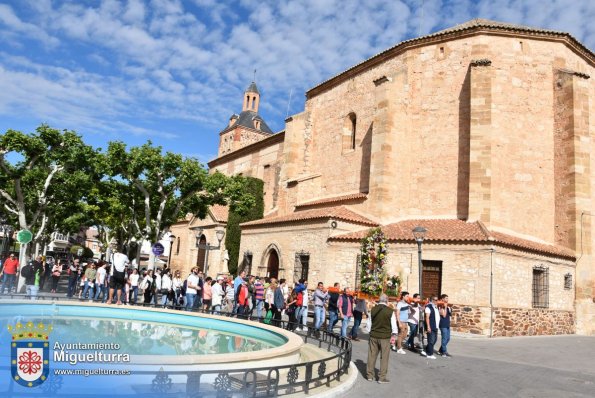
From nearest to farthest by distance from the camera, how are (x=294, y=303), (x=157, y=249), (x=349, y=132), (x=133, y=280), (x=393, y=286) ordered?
(x=294, y=303)
(x=133, y=280)
(x=393, y=286)
(x=157, y=249)
(x=349, y=132)

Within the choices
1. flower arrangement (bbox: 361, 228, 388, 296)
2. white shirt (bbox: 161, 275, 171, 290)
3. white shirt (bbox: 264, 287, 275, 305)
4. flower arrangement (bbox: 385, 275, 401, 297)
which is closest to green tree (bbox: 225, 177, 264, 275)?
flower arrangement (bbox: 361, 228, 388, 296)

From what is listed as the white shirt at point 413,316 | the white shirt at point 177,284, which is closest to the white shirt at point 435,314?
the white shirt at point 413,316

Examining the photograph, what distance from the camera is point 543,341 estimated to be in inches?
604

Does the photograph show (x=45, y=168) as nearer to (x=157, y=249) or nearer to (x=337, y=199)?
(x=157, y=249)

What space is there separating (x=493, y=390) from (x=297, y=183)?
1890 centimetres

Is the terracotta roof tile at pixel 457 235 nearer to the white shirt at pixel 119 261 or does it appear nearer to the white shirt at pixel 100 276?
the white shirt at pixel 119 261

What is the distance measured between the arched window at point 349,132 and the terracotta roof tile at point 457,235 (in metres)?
6.46

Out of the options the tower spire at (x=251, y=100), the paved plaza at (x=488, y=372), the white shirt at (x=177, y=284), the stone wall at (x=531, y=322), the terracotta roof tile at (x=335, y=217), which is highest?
the tower spire at (x=251, y=100)

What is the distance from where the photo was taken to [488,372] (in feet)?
30.3

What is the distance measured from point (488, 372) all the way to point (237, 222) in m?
22.0

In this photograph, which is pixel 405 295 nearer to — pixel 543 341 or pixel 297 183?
pixel 543 341

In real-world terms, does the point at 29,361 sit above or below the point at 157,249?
below

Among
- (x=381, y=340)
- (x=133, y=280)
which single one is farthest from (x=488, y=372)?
(x=133, y=280)

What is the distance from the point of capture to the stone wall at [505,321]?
15.6 meters
